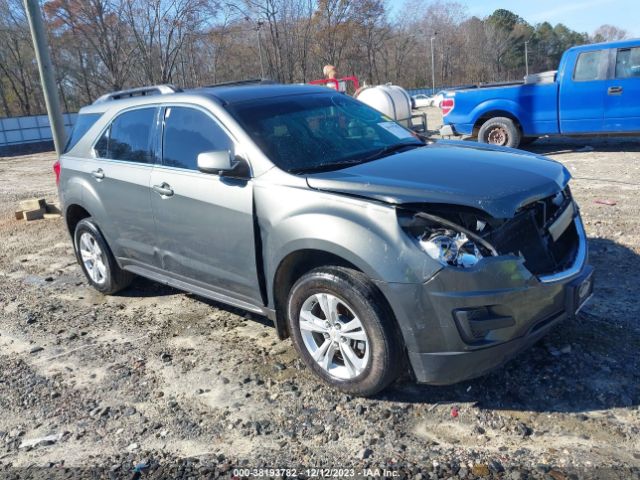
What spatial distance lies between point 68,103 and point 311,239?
176 feet

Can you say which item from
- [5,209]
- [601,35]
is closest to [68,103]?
[5,209]

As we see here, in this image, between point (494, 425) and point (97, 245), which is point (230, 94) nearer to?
point (97, 245)

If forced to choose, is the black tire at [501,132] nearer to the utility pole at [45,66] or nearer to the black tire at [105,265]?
the utility pole at [45,66]

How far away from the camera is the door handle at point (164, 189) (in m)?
4.22

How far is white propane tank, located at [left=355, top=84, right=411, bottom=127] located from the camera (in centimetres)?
1486

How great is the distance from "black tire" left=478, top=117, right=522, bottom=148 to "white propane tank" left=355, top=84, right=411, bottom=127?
355 centimetres

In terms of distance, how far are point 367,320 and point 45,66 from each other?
7783mm

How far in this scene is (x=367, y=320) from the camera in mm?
3119

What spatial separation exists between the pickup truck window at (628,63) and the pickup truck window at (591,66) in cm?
21

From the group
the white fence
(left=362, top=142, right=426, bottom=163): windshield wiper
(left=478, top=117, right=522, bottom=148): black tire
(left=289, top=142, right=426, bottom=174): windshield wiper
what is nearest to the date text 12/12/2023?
(left=289, top=142, right=426, bottom=174): windshield wiper

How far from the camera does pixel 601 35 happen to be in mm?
100688

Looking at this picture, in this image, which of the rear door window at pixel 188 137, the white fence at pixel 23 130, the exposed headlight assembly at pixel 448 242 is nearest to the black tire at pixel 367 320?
the exposed headlight assembly at pixel 448 242

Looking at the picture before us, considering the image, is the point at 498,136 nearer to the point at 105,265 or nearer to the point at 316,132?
the point at 316,132

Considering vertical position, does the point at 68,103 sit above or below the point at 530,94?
above
